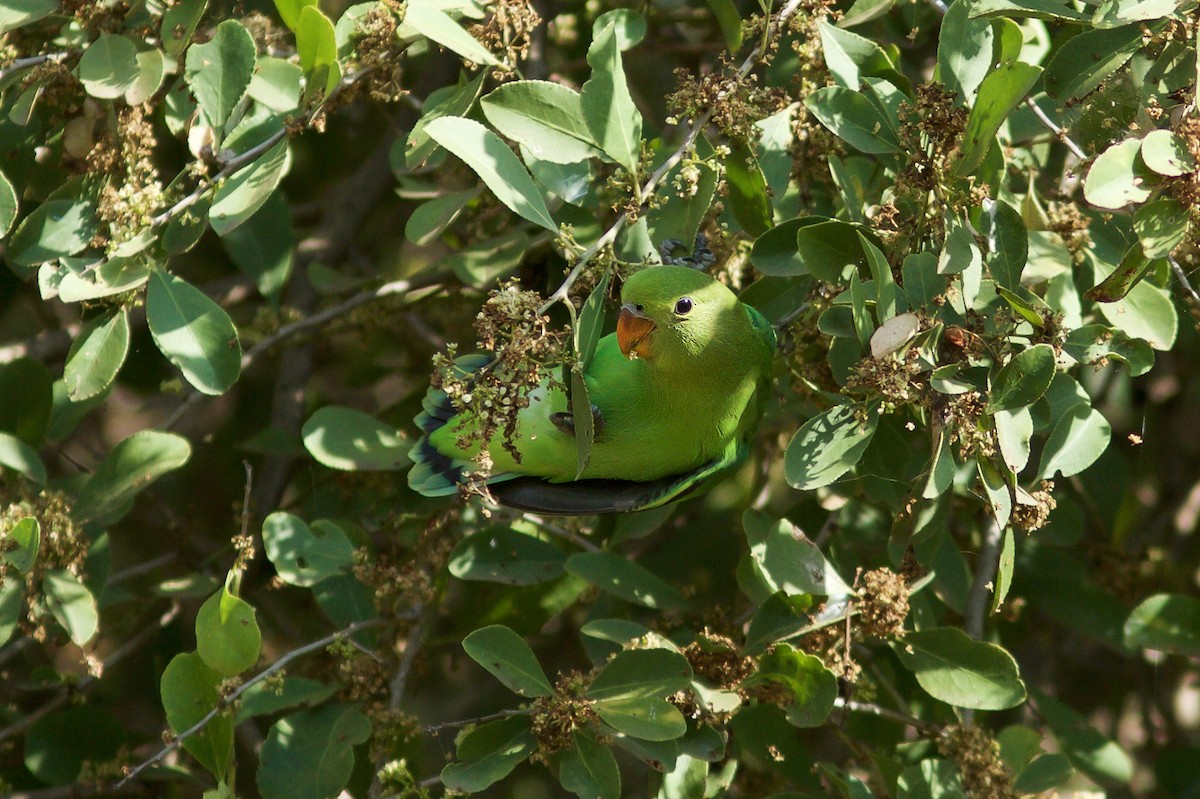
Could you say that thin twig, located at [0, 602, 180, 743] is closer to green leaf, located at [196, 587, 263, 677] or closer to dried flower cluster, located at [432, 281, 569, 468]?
green leaf, located at [196, 587, 263, 677]

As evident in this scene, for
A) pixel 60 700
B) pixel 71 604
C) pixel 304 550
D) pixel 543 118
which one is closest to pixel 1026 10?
pixel 543 118

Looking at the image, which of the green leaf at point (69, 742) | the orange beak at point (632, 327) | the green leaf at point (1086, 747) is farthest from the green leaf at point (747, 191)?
the green leaf at point (69, 742)

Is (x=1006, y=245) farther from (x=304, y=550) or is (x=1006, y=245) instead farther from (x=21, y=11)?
(x=21, y=11)

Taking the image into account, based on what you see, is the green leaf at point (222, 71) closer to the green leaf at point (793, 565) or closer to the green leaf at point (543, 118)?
the green leaf at point (543, 118)

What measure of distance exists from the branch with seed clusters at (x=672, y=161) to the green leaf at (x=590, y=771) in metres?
0.89

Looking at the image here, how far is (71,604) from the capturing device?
232 centimetres

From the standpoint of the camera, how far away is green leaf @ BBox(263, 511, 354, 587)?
98.4 inches

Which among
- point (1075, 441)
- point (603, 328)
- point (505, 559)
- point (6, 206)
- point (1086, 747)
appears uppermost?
point (6, 206)

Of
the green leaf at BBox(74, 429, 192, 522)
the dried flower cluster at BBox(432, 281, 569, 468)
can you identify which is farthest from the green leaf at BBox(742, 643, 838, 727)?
the green leaf at BBox(74, 429, 192, 522)

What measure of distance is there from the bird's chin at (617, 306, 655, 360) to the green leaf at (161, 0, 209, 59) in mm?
1089

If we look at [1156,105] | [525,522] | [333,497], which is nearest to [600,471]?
[525,522]

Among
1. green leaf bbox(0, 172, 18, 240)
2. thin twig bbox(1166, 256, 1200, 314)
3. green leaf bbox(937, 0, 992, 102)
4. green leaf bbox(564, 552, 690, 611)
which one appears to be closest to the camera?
green leaf bbox(937, 0, 992, 102)

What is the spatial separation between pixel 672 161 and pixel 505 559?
1.13 m

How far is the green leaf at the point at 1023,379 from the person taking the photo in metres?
1.76
